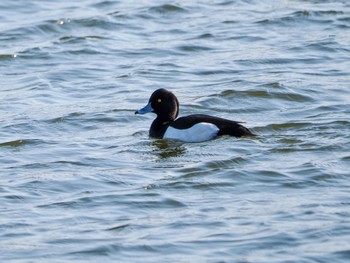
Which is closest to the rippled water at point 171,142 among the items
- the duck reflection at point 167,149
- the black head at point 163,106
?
the duck reflection at point 167,149

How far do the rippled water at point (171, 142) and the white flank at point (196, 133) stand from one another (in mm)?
97

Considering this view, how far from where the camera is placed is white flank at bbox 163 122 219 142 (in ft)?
42.5

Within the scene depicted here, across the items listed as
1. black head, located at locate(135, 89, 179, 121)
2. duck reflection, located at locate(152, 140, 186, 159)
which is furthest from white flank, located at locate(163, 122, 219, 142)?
black head, located at locate(135, 89, 179, 121)

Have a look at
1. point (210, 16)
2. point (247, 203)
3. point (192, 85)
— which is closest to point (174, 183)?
point (247, 203)

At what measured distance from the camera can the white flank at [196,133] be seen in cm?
1296

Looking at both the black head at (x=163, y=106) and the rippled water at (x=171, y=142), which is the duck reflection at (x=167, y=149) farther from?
the black head at (x=163, y=106)

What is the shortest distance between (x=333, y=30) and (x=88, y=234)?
10.6 m

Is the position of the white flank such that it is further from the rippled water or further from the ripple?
the ripple

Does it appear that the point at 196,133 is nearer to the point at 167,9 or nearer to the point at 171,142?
the point at 171,142

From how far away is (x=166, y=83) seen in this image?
16.2m

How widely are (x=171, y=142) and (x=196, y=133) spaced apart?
0.45 meters

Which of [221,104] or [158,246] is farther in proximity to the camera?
[221,104]

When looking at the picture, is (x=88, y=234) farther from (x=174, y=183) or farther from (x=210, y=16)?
(x=210, y=16)

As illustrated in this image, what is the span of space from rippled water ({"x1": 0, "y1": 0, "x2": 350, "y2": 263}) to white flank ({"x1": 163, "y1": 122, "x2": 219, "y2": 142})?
0.10m
